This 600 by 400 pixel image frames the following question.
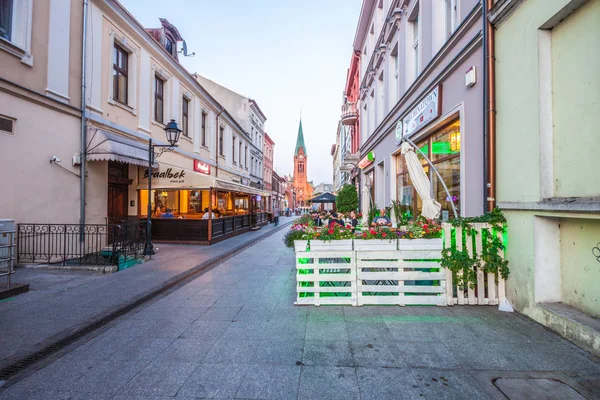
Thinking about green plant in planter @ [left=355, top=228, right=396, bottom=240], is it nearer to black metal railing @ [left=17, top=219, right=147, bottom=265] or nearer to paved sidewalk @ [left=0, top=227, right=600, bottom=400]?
paved sidewalk @ [left=0, top=227, right=600, bottom=400]

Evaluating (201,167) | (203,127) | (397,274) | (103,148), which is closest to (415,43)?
(397,274)

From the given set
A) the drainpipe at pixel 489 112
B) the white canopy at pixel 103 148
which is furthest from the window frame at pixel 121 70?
the drainpipe at pixel 489 112

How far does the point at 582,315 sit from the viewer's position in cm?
359

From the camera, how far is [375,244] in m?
4.70

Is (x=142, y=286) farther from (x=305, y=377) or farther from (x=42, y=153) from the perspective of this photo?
(x=42, y=153)

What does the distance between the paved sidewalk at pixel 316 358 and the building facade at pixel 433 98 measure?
107 inches

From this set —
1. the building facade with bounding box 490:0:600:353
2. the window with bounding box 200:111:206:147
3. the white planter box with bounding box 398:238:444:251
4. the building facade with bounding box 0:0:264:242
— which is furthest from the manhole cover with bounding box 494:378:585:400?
the window with bounding box 200:111:206:147

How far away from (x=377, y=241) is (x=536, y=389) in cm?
250

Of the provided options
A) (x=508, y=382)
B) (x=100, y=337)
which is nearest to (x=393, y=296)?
(x=508, y=382)

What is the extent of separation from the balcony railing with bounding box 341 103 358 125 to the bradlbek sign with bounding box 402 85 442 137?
11347mm

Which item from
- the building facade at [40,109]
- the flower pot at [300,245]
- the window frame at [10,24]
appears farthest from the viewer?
the window frame at [10,24]

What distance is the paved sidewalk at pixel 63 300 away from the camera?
11.9 ft

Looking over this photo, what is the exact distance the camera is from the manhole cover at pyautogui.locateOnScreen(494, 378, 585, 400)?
98.1 inches

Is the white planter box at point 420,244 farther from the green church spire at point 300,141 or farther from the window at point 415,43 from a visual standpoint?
the green church spire at point 300,141
